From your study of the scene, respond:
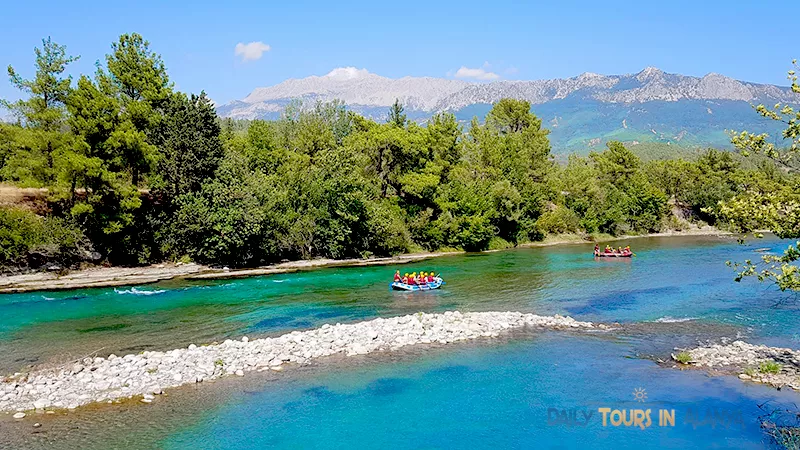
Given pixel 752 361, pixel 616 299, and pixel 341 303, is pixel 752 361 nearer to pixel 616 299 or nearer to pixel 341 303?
pixel 616 299

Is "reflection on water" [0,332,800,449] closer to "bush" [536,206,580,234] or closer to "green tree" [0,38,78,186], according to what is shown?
"green tree" [0,38,78,186]

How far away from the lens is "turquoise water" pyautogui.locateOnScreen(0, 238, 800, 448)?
18.6 m

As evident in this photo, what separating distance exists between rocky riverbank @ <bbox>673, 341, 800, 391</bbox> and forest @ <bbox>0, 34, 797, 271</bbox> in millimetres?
12282

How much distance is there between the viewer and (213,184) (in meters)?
52.8

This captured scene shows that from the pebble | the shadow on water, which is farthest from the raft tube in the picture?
the pebble

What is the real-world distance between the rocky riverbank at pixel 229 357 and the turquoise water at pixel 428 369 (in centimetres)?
123

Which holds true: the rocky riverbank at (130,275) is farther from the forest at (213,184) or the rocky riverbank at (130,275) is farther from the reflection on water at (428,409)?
the reflection on water at (428,409)

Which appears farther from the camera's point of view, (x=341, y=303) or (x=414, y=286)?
(x=414, y=286)

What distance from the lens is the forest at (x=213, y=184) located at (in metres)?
48.4

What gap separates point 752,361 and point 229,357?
889 inches

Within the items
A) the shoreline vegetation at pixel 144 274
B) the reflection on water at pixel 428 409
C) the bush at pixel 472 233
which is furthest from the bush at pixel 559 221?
the reflection on water at pixel 428 409

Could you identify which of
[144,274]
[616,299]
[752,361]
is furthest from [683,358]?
[144,274]

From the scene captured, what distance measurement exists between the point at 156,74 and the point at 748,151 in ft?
172

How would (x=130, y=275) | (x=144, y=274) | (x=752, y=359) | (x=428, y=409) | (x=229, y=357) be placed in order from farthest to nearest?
(x=144, y=274) < (x=130, y=275) < (x=229, y=357) < (x=752, y=359) < (x=428, y=409)
